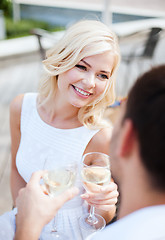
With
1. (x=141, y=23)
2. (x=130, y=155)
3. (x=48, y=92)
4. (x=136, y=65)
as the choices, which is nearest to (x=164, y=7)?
(x=141, y=23)

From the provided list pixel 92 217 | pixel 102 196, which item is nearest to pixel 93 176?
pixel 102 196

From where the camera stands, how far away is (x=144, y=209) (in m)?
0.82

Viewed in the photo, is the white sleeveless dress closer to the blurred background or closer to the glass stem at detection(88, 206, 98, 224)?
the glass stem at detection(88, 206, 98, 224)

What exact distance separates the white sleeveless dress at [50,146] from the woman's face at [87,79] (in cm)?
21

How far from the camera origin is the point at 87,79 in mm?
1566

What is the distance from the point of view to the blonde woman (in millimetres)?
1536

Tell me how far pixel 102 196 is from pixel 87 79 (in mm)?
667

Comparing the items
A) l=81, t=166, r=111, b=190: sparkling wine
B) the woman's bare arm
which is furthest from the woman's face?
l=81, t=166, r=111, b=190: sparkling wine

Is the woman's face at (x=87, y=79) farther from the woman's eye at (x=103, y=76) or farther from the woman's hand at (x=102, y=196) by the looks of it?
the woman's hand at (x=102, y=196)

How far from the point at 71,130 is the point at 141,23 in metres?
9.10

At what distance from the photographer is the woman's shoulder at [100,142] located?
166 centimetres

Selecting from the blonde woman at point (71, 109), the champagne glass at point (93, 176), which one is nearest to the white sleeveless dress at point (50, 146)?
the blonde woman at point (71, 109)

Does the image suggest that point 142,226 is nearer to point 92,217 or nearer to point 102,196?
point 102,196

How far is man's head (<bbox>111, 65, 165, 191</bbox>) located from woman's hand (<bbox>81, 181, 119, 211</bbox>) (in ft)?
1.51
